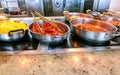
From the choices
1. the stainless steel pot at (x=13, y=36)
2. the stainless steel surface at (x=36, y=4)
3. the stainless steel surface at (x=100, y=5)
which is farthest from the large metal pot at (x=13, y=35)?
the stainless steel surface at (x=100, y=5)

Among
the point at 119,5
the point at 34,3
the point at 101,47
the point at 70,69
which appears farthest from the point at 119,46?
the point at 119,5

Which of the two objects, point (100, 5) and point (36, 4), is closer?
point (36, 4)

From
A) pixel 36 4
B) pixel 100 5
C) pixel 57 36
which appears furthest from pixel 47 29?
pixel 100 5

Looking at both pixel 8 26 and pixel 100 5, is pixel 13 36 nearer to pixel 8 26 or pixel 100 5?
pixel 8 26

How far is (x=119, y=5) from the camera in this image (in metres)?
1.97

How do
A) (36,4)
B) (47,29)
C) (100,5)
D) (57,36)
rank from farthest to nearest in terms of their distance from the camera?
(100,5), (36,4), (47,29), (57,36)

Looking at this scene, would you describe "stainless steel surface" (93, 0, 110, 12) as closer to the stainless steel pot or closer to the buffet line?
the buffet line

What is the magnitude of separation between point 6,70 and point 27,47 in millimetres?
192

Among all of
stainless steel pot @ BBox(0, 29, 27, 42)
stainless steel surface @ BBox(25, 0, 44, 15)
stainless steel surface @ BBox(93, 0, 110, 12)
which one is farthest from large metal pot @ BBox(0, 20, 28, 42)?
stainless steel surface @ BBox(93, 0, 110, 12)

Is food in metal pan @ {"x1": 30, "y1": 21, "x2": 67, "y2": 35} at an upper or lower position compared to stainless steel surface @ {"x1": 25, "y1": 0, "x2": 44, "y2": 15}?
lower

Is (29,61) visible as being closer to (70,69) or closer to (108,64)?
(70,69)

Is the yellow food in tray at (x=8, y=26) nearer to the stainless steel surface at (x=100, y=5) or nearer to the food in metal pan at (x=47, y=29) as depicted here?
the food in metal pan at (x=47, y=29)

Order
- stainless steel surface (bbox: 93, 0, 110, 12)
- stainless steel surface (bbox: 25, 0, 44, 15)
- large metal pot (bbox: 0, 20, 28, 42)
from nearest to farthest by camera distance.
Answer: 1. large metal pot (bbox: 0, 20, 28, 42)
2. stainless steel surface (bbox: 25, 0, 44, 15)
3. stainless steel surface (bbox: 93, 0, 110, 12)

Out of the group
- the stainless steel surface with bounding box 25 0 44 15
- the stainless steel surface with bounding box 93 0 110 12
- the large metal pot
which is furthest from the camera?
the stainless steel surface with bounding box 93 0 110 12
